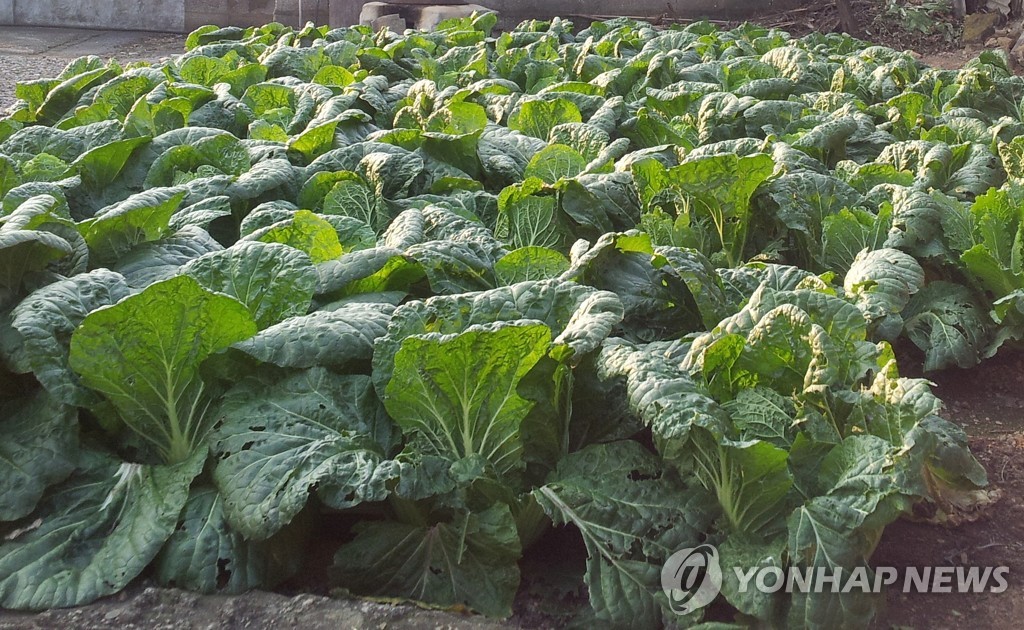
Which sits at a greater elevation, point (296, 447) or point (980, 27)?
point (980, 27)

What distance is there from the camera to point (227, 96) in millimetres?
5488

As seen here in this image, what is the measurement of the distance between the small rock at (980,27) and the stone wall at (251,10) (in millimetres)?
2164

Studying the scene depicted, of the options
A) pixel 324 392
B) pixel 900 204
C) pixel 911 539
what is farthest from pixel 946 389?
pixel 324 392

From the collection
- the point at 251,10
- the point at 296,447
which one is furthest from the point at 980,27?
the point at 296,447

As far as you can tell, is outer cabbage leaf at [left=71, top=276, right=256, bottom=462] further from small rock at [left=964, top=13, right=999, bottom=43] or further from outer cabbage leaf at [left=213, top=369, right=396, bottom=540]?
small rock at [left=964, top=13, right=999, bottom=43]

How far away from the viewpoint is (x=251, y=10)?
13.3 metres

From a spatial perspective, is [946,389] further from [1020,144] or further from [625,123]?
[625,123]

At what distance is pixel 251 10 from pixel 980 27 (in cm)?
957

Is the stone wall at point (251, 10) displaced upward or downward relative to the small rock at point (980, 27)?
downward

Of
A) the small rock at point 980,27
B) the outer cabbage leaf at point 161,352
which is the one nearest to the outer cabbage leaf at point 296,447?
the outer cabbage leaf at point 161,352

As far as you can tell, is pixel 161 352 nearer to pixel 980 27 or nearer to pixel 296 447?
pixel 296 447

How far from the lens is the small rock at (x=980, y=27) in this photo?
1199 centimetres

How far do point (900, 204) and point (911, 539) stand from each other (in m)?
1.81

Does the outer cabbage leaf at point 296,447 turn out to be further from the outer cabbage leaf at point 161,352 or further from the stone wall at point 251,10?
the stone wall at point 251,10
